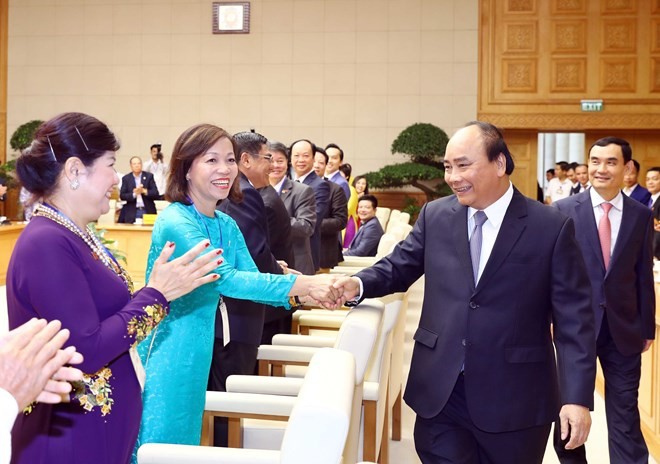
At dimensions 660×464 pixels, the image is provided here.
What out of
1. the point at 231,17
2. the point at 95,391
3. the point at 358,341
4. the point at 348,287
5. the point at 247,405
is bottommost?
the point at 247,405

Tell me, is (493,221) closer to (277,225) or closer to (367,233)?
(277,225)

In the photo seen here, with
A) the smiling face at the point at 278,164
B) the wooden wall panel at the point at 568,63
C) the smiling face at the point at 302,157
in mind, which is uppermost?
the wooden wall panel at the point at 568,63

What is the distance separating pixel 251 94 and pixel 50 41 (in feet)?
13.6

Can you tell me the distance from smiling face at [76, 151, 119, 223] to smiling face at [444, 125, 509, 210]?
3.50ft

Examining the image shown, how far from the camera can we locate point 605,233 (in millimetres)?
3787

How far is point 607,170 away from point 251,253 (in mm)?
1773

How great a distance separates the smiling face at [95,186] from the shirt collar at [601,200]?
257 cm

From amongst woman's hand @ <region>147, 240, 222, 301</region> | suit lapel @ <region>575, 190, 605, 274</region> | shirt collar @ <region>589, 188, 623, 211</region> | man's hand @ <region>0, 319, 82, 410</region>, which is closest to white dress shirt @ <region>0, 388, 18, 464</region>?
man's hand @ <region>0, 319, 82, 410</region>

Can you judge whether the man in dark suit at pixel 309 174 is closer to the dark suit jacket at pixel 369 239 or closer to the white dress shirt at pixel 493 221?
the dark suit jacket at pixel 369 239

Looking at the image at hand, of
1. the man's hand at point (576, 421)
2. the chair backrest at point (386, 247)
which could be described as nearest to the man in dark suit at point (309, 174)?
the chair backrest at point (386, 247)

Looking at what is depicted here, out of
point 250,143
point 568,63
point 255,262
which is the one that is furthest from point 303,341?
point 568,63

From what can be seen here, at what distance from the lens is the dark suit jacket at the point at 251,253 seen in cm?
353

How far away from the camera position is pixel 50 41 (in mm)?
15312

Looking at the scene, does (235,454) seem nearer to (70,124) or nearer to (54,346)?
(54,346)
